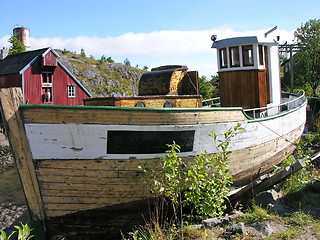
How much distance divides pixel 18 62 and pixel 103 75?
17.1 metres

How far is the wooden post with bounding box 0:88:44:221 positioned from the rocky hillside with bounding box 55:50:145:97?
108 ft

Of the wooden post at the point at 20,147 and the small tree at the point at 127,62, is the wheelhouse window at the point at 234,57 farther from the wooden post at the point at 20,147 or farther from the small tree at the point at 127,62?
the small tree at the point at 127,62

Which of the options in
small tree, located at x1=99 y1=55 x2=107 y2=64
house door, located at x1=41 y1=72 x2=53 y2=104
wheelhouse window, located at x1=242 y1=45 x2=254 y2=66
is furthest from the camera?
small tree, located at x1=99 y1=55 x2=107 y2=64

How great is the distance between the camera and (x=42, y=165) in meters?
5.92

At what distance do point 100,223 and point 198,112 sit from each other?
10.0ft

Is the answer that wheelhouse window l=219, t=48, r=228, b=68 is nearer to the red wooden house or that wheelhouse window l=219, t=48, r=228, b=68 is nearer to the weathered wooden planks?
the weathered wooden planks

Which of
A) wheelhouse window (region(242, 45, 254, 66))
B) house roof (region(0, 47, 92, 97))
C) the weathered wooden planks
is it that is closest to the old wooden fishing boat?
the weathered wooden planks

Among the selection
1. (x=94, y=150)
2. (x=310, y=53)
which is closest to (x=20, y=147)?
(x=94, y=150)

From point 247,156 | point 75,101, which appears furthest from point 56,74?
point 247,156

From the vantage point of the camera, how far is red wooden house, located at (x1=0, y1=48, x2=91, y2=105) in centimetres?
2523

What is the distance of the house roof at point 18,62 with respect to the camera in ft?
84.0

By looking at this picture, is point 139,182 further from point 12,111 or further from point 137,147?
point 12,111

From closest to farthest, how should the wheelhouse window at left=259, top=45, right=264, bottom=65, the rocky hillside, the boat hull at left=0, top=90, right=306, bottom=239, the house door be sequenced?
the boat hull at left=0, top=90, right=306, bottom=239
the wheelhouse window at left=259, top=45, right=264, bottom=65
the house door
the rocky hillside

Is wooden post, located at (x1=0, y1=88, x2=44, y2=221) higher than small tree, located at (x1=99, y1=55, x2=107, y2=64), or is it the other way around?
small tree, located at (x1=99, y1=55, x2=107, y2=64)
